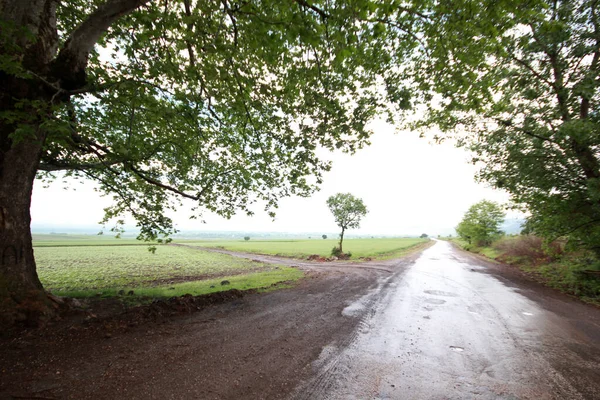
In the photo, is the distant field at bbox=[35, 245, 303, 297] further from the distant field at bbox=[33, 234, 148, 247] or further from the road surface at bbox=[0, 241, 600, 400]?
the distant field at bbox=[33, 234, 148, 247]

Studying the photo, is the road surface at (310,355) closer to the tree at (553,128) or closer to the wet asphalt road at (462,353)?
the wet asphalt road at (462,353)

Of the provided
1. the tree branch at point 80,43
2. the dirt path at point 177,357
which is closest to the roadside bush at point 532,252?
the dirt path at point 177,357

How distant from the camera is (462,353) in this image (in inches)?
171

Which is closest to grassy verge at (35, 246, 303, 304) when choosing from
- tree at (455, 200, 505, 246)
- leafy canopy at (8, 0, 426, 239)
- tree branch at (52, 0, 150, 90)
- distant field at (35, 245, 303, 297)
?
distant field at (35, 245, 303, 297)

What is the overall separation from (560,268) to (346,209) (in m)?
19.9

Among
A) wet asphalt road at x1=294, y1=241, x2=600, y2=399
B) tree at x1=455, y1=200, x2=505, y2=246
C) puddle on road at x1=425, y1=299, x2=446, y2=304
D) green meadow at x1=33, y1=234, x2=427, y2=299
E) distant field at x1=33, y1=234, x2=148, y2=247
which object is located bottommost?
distant field at x1=33, y1=234, x2=148, y2=247

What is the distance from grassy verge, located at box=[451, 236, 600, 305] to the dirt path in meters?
11.7

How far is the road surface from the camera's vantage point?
3154mm

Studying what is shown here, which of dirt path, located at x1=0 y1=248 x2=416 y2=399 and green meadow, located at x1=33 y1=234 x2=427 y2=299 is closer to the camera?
dirt path, located at x1=0 y1=248 x2=416 y2=399

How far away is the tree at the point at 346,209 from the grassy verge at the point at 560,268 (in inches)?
612

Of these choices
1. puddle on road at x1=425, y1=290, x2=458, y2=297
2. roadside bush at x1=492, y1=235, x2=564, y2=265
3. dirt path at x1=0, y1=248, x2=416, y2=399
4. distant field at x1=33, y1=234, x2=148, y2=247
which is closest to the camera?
dirt path at x1=0, y1=248, x2=416, y2=399

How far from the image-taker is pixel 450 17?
5.05 m

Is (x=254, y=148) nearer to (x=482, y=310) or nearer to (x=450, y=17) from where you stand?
(x=450, y=17)

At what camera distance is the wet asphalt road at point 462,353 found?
3.27 meters
